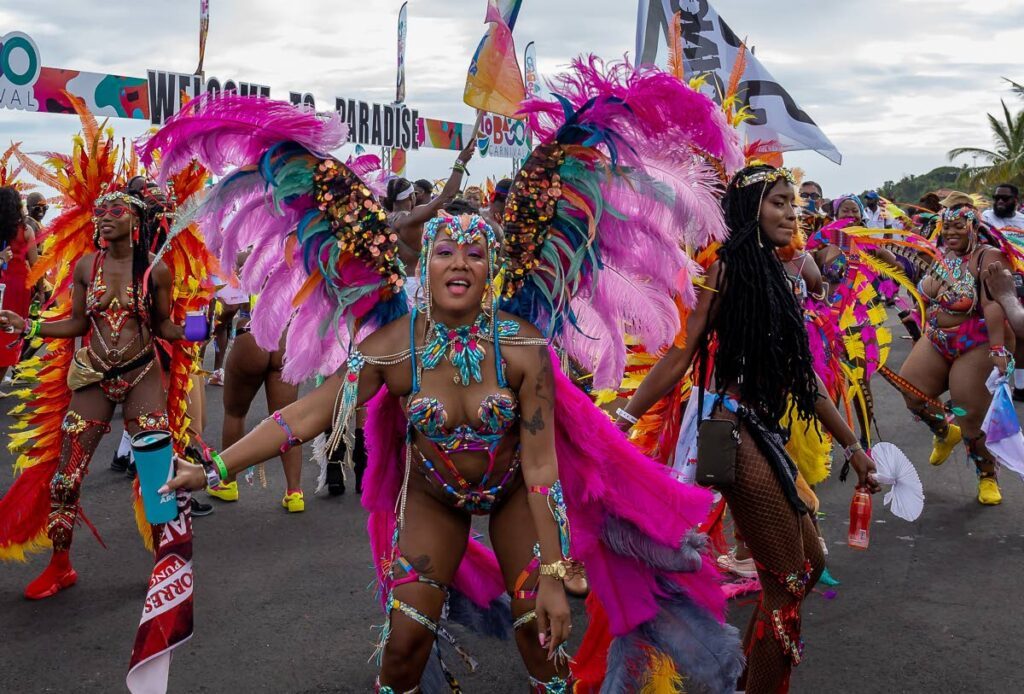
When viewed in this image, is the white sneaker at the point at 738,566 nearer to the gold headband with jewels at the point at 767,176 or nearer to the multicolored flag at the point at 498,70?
the gold headband with jewels at the point at 767,176

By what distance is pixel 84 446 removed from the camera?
540cm

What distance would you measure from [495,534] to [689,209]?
1.26 m

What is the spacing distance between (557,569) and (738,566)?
2765 millimetres

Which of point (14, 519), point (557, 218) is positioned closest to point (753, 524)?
point (557, 218)

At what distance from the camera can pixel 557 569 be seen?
10.2 feet

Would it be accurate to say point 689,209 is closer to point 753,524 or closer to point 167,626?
point 753,524

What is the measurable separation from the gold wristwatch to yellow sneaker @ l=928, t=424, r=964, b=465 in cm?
496

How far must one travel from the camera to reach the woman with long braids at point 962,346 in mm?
7008

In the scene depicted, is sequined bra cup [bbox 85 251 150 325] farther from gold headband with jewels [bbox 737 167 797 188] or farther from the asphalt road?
gold headband with jewels [bbox 737 167 797 188]

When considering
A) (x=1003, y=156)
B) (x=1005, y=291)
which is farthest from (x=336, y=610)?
(x=1003, y=156)

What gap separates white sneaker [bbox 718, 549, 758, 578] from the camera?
5.56m

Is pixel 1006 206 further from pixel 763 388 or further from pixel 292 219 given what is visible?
pixel 292 219

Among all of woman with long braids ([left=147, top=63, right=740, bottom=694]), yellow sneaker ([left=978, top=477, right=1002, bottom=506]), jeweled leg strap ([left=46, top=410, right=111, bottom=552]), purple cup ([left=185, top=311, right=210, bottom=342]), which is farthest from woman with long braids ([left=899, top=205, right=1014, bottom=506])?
jeweled leg strap ([left=46, top=410, right=111, bottom=552])

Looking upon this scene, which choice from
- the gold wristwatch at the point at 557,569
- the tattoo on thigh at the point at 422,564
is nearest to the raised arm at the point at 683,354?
the gold wristwatch at the point at 557,569
